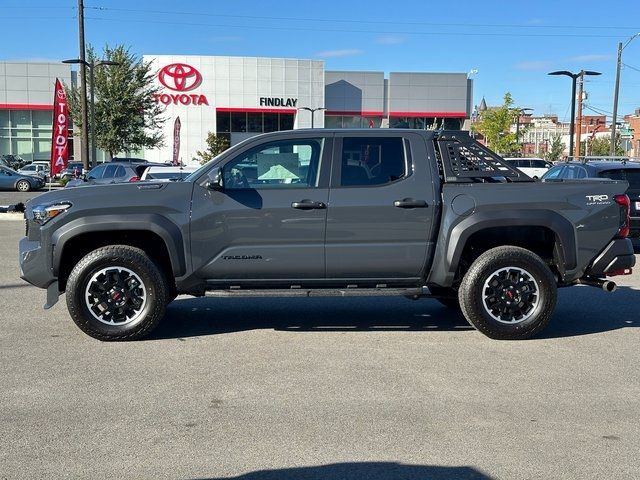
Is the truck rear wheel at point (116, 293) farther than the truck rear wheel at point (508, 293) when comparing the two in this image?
No

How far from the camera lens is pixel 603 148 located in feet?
242

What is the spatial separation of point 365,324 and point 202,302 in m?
2.19

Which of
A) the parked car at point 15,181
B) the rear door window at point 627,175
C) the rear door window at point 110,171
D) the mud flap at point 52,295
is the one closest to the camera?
the mud flap at point 52,295

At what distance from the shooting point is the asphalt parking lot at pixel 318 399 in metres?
4.01

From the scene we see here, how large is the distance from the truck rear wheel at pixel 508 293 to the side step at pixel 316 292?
536mm

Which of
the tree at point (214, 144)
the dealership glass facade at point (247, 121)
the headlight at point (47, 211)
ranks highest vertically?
the dealership glass facade at point (247, 121)

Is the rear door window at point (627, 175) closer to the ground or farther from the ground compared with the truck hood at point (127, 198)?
farther from the ground

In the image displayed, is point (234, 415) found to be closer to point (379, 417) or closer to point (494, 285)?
point (379, 417)

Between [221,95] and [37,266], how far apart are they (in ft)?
171

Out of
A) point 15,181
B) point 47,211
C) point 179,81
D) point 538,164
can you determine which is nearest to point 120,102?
point 15,181

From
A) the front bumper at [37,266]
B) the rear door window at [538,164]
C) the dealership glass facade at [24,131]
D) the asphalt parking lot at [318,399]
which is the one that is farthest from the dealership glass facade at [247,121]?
the front bumper at [37,266]

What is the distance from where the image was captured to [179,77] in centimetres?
5609

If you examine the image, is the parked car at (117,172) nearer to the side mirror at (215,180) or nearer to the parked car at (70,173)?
the parked car at (70,173)

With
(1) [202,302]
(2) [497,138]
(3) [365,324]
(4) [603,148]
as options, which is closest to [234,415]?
(3) [365,324]
